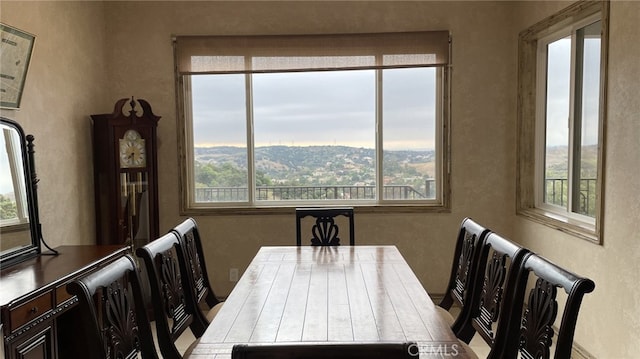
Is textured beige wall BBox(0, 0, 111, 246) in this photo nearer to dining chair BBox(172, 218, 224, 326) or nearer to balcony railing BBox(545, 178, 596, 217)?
dining chair BBox(172, 218, 224, 326)

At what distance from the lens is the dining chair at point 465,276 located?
1983 millimetres

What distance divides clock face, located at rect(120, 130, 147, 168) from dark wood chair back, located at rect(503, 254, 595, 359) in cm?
289

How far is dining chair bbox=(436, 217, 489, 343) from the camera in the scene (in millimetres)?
1983

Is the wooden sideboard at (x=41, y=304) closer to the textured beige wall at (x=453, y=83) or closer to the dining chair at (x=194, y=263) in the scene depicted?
the dining chair at (x=194, y=263)

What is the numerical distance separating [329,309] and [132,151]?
242cm

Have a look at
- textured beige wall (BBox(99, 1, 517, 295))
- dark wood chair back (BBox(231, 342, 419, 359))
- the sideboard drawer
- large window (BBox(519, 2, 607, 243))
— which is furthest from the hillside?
dark wood chair back (BBox(231, 342, 419, 359))

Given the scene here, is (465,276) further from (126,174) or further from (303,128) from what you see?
(126,174)

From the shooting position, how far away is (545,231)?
320cm

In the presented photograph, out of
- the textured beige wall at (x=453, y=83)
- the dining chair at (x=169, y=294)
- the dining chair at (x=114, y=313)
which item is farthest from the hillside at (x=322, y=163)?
the dining chair at (x=114, y=313)

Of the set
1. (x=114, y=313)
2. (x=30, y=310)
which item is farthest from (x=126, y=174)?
(x=114, y=313)

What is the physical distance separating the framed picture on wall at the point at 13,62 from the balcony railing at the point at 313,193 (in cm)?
160

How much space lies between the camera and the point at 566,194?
10.3 feet

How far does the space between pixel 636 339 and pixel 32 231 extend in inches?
128

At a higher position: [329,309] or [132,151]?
[132,151]
